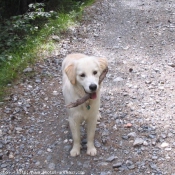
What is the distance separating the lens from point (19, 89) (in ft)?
18.2

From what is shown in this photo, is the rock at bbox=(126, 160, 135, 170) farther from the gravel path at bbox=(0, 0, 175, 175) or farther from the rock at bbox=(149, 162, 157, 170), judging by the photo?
the rock at bbox=(149, 162, 157, 170)

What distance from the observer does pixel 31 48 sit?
6938 mm

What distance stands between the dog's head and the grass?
2187 mm

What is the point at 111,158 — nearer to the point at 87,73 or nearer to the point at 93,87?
the point at 93,87

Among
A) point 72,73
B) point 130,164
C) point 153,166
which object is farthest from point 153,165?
point 72,73

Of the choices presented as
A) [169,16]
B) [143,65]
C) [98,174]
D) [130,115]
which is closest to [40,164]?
[98,174]

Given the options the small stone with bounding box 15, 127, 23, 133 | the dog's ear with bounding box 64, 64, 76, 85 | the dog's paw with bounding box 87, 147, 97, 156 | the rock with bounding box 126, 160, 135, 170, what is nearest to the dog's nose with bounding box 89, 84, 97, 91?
the dog's ear with bounding box 64, 64, 76, 85

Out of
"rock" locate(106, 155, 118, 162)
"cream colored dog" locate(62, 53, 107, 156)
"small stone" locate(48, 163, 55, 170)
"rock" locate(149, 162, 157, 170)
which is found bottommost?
"small stone" locate(48, 163, 55, 170)

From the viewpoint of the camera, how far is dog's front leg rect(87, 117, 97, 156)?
3.89 metres

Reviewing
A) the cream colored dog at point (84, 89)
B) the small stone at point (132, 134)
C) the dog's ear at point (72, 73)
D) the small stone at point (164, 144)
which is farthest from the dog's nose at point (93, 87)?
the small stone at point (164, 144)

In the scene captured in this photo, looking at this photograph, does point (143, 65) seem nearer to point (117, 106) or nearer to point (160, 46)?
point (160, 46)

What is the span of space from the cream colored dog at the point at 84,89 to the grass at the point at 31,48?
195cm

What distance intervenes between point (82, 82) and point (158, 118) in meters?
1.73

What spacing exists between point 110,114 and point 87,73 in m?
1.54
